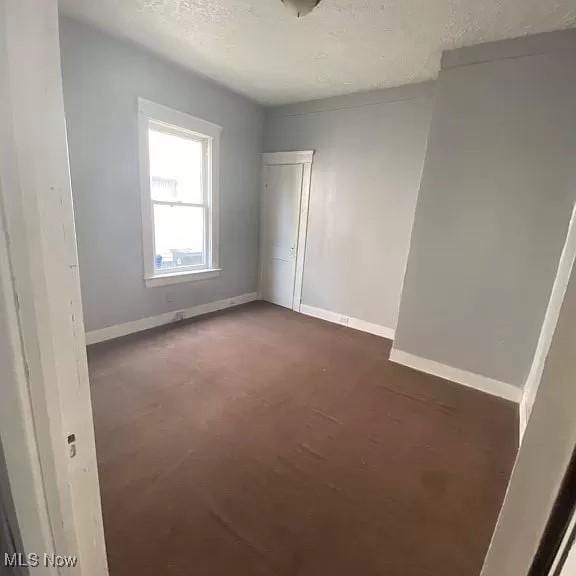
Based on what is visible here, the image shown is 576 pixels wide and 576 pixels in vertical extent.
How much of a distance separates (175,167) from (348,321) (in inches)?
113

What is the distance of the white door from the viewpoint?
4.24 metres

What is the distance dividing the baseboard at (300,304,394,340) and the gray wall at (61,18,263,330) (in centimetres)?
165

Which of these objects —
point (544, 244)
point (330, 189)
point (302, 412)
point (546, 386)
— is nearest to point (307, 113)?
point (330, 189)

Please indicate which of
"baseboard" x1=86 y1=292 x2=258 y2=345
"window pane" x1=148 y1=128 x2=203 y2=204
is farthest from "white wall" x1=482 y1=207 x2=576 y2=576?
"window pane" x1=148 y1=128 x2=203 y2=204

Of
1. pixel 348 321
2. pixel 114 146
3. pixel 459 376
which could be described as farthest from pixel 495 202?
pixel 114 146

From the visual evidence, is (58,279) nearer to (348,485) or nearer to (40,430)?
(40,430)

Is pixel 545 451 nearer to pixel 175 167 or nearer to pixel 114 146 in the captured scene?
pixel 114 146

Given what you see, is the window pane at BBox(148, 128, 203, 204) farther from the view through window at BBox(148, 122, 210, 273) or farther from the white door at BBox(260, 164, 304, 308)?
the white door at BBox(260, 164, 304, 308)

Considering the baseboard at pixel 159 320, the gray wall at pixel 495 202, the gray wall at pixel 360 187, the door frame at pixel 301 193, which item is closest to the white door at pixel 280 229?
the door frame at pixel 301 193

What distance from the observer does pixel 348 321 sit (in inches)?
157

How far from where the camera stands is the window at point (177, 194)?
3.16m

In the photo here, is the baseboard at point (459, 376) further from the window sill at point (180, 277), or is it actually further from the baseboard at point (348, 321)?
the window sill at point (180, 277)

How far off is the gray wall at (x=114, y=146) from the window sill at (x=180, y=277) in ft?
0.25

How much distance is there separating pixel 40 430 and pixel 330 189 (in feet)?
12.5
